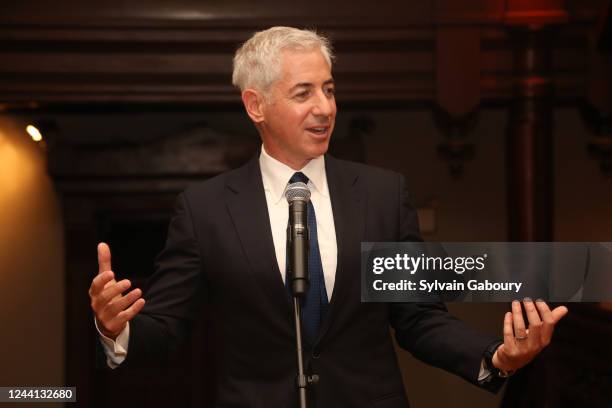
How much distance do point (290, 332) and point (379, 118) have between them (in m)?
3.87

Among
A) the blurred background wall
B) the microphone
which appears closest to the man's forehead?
the microphone

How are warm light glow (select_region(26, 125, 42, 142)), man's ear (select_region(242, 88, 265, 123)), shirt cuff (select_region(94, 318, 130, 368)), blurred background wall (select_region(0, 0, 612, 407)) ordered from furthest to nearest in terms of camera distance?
warm light glow (select_region(26, 125, 42, 142))
blurred background wall (select_region(0, 0, 612, 407))
man's ear (select_region(242, 88, 265, 123))
shirt cuff (select_region(94, 318, 130, 368))

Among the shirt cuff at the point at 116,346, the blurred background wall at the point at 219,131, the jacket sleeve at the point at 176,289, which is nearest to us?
the shirt cuff at the point at 116,346

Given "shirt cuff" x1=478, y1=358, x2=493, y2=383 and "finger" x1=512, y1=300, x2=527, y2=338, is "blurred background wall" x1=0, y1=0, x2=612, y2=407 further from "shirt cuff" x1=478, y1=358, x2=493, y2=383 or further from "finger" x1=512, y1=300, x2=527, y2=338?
"finger" x1=512, y1=300, x2=527, y2=338

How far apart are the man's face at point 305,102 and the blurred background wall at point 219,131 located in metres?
2.54

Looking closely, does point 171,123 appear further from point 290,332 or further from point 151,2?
point 290,332

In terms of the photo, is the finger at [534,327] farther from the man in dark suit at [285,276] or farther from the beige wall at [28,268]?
the beige wall at [28,268]

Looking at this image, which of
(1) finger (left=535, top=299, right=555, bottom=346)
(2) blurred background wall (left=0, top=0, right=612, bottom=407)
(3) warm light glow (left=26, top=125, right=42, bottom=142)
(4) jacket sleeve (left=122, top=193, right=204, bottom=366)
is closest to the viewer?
(1) finger (left=535, top=299, right=555, bottom=346)

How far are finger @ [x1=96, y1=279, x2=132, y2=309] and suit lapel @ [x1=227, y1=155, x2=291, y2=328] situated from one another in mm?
339

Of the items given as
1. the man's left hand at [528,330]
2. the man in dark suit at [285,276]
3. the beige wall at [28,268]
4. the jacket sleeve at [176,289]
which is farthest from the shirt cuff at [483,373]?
the beige wall at [28,268]

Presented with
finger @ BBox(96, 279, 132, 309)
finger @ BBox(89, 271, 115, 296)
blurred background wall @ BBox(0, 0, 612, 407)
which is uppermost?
blurred background wall @ BBox(0, 0, 612, 407)

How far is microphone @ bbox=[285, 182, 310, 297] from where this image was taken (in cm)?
171

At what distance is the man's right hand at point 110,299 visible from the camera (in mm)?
1871

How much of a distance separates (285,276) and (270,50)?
1.87 feet
